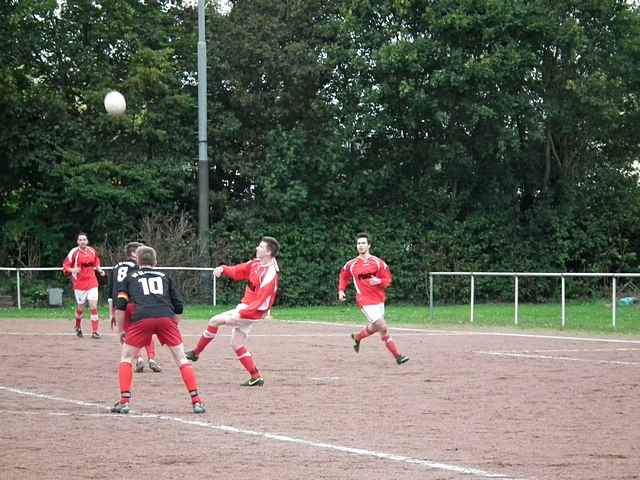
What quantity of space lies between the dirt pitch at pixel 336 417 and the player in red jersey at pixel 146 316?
37 centimetres

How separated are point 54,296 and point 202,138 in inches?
243

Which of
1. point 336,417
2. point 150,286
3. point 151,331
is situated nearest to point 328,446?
point 336,417

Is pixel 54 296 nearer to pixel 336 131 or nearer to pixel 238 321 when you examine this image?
pixel 336 131

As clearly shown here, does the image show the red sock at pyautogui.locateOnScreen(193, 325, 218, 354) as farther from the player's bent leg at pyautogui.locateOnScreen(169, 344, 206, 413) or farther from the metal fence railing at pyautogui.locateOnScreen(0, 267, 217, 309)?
the metal fence railing at pyautogui.locateOnScreen(0, 267, 217, 309)

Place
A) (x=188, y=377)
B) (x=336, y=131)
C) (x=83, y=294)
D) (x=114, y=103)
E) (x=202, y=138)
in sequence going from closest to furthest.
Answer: (x=188, y=377), (x=83, y=294), (x=114, y=103), (x=202, y=138), (x=336, y=131)

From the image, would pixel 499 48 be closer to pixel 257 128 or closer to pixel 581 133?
pixel 581 133

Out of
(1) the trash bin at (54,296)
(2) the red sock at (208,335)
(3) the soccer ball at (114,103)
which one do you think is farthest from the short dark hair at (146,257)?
(1) the trash bin at (54,296)

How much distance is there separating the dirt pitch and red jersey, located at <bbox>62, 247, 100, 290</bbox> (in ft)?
11.9

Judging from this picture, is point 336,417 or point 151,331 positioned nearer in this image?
point 336,417

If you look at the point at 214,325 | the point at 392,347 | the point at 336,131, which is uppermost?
the point at 336,131

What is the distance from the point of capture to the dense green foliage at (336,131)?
122 feet

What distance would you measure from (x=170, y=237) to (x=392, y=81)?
27.0 feet

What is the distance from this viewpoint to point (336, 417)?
12250 mm

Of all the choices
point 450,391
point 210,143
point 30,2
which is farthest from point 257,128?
point 450,391
